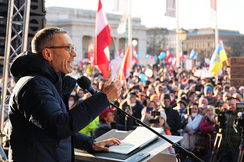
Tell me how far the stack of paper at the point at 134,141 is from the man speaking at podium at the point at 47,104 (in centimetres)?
38

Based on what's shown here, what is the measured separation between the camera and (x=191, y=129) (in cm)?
689

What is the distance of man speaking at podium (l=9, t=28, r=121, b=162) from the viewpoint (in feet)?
5.73

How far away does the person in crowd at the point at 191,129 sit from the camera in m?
6.72

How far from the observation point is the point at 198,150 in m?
6.41

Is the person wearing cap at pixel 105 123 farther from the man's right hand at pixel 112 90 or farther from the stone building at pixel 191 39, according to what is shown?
the stone building at pixel 191 39

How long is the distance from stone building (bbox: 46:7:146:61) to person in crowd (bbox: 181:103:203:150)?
194 feet

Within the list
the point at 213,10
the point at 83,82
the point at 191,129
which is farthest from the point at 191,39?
the point at 83,82

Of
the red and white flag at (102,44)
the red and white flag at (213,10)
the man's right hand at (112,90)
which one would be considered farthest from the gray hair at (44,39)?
the red and white flag at (213,10)

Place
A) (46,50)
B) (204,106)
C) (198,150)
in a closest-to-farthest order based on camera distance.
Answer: (46,50) → (198,150) → (204,106)

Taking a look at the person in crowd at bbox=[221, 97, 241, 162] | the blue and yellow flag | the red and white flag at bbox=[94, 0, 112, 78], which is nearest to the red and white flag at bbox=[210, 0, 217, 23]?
the blue and yellow flag

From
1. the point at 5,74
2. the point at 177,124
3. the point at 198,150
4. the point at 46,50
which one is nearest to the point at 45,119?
the point at 46,50

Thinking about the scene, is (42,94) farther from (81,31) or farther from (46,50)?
(81,31)

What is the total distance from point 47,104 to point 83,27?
69.1 metres

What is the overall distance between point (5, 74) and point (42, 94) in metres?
3.30
